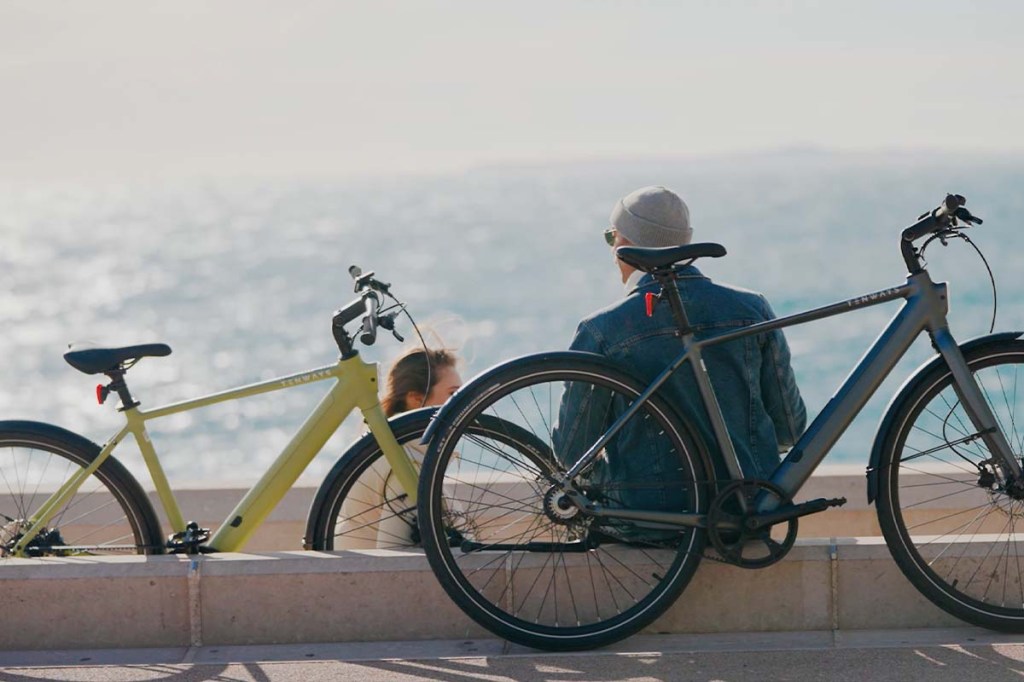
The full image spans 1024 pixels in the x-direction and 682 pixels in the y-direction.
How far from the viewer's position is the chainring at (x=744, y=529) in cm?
504

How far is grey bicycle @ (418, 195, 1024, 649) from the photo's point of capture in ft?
16.5

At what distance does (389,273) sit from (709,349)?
87.0 m

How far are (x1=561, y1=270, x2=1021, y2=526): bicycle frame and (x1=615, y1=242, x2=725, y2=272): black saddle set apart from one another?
24 centimetres

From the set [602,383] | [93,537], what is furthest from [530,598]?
[93,537]

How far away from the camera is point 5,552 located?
5.78 metres

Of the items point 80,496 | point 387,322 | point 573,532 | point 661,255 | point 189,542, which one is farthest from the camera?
point 80,496

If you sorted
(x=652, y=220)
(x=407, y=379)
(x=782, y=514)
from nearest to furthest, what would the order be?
1. (x=782, y=514)
2. (x=652, y=220)
3. (x=407, y=379)

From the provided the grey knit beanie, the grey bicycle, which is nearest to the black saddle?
the grey bicycle

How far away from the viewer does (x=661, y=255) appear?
16.2 feet

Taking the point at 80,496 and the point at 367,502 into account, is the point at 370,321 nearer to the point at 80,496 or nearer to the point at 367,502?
the point at 367,502

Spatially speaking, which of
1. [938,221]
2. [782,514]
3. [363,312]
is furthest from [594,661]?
[938,221]

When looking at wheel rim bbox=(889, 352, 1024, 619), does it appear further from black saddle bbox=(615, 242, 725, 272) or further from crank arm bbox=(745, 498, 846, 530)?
black saddle bbox=(615, 242, 725, 272)

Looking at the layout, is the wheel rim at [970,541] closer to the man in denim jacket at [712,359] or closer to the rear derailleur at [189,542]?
the man in denim jacket at [712,359]

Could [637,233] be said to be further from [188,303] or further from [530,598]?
[188,303]
